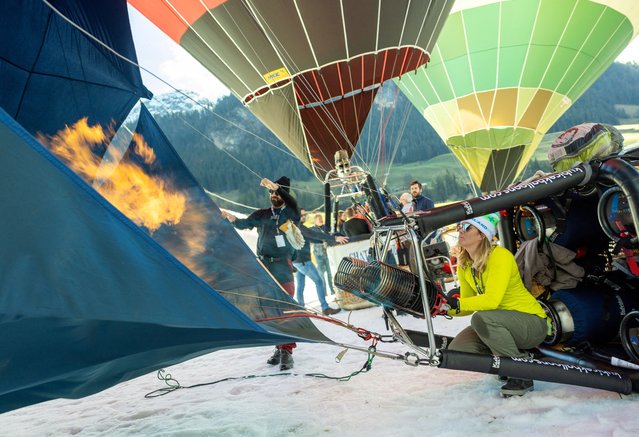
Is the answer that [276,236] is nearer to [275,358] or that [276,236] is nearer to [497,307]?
[275,358]

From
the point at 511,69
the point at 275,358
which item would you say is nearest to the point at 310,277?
the point at 275,358

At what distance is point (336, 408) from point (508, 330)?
3.22ft

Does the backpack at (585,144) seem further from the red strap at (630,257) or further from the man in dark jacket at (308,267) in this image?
the man in dark jacket at (308,267)

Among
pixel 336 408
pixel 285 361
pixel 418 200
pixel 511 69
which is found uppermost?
pixel 511 69

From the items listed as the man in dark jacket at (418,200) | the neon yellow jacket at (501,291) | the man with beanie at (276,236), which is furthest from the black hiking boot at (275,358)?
the man in dark jacket at (418,200)

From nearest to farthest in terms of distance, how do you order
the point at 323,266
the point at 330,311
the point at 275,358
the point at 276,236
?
the point at 275,358 < the point at 276,236 < the point at 330,311 < the point at 323,266

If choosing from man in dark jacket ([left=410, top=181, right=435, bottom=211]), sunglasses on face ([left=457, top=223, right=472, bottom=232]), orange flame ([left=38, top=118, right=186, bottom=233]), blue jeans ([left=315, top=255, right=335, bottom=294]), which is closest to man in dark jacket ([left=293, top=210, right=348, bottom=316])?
man in dark jacket ([left=410, top=181, right=435, bottom=211])

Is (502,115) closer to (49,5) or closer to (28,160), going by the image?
(49,5)

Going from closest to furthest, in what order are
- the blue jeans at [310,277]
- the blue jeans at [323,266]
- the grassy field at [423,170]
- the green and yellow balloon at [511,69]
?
the blue jeans at [310,277], the blue jeans at [323,266], the green and yellow balloon at [511,69], the grassy field at [423,170]

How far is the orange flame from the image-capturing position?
281 centimetres

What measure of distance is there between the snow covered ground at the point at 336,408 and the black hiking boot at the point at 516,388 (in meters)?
0.03

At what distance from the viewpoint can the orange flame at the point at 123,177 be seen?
281cm

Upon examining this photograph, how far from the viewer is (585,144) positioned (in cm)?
275

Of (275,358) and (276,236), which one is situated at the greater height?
(276,236)
